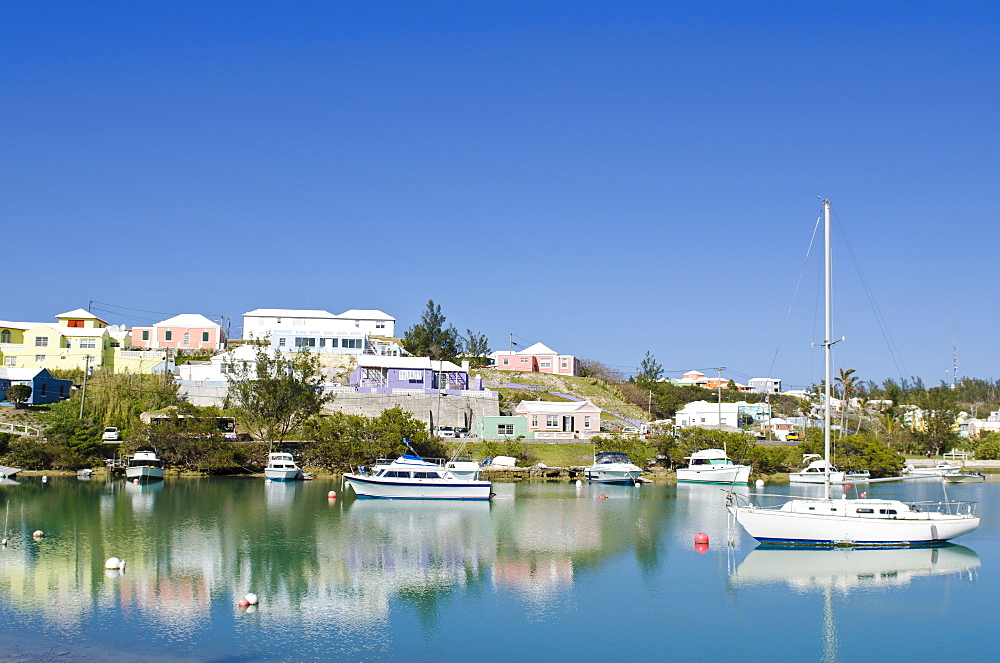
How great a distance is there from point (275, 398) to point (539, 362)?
5362 centimetres

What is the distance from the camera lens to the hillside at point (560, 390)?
92188mm

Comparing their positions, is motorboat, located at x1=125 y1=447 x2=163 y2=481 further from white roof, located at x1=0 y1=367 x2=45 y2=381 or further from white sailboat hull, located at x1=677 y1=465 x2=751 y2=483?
white sailboat hull, located at x1=677 y1=465 x2=751 y2=483

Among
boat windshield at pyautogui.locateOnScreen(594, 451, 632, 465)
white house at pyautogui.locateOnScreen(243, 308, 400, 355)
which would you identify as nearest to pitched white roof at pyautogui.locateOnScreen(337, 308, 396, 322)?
white house at pyautogui.locateOnScreen(243, 308, 400, 355)

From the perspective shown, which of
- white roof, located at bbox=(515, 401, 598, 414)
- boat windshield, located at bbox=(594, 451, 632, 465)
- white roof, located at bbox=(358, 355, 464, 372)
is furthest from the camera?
white roof, located at bbox=(515, 401, 598, 414)

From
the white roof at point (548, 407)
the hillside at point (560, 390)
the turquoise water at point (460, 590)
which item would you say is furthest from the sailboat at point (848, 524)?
the hillside at point (560, 390)

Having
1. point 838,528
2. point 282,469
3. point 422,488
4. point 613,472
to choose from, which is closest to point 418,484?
point 422,488

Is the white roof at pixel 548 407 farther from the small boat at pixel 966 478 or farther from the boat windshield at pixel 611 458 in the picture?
the small boat at pixel 966 478

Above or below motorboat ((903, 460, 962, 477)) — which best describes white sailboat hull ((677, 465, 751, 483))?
above

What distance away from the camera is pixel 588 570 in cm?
3011

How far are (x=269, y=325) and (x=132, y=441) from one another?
40444mm

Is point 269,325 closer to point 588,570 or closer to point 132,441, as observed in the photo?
point 132,441

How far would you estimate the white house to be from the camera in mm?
93688

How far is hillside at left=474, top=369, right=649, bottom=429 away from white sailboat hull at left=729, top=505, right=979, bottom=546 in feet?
174

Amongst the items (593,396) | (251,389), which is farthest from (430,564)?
(593,396)
